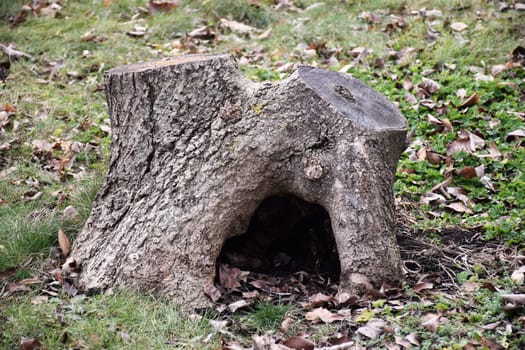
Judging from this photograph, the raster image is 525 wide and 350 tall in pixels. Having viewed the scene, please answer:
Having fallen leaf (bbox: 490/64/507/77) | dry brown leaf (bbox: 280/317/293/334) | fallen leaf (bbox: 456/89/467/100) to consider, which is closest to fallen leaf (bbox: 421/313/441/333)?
dry brown leaf (bbox: 280/317/293/334)

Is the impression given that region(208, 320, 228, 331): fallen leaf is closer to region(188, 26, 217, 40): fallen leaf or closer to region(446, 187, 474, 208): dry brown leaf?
region(446, 187, 474, 208): dry brown leaf

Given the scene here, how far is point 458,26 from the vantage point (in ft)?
22.6

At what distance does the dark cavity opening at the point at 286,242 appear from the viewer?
3.91m

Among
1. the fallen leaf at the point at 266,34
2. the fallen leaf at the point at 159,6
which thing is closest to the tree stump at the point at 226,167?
the fallen leaf at the point at 266,34

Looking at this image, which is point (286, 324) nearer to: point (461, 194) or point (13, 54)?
point (461, 194)

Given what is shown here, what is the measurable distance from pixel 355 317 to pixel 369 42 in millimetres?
4238

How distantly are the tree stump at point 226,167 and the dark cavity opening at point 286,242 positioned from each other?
0.35 meters

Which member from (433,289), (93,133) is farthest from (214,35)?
(433,289)

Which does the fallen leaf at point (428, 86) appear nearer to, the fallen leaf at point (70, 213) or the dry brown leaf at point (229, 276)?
the dry brown leaf at point (229, 276)

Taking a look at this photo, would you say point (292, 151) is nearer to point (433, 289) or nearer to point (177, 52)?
point (433, 289)

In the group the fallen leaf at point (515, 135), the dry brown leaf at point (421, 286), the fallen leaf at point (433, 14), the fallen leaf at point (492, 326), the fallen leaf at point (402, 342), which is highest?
the fallen leaf at point (433, 14)

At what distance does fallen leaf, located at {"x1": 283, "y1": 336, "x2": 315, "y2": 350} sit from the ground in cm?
2

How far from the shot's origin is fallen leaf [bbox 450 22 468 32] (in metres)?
6.83

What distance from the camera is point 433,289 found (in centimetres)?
347
